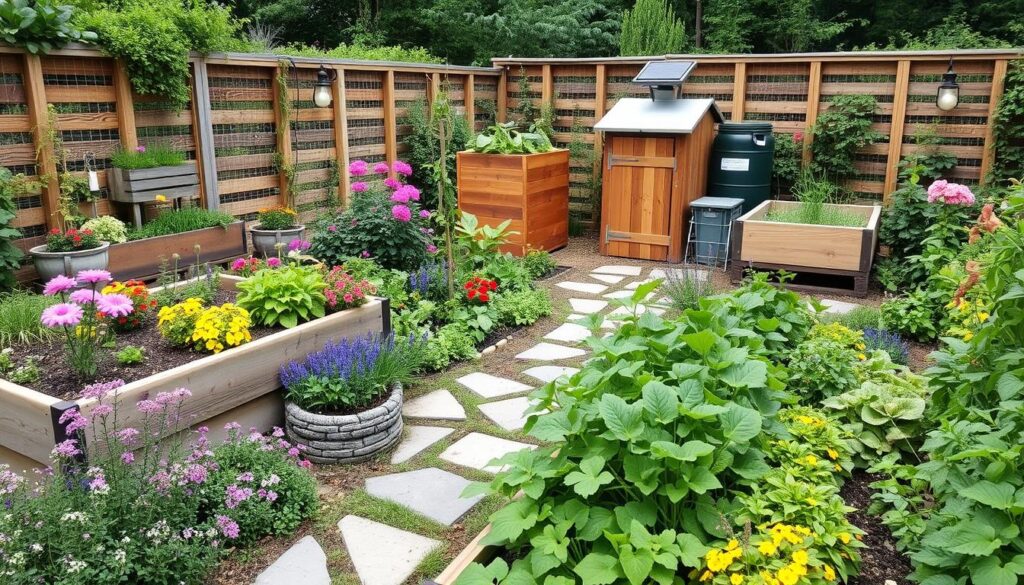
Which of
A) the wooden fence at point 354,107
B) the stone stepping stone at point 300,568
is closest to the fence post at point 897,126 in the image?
the wooden fence at point 354,107

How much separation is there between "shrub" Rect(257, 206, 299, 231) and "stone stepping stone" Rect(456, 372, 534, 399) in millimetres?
2513

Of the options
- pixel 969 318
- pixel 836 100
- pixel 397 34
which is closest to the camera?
Answer: pixel 969 318

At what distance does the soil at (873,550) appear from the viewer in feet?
6.57

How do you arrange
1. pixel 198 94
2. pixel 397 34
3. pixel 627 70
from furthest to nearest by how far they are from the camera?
1. pixel 397 34
2. pixel 627 70
3. pixel 198 94

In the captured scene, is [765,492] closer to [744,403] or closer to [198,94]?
[744,403]

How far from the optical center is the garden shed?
6.84m

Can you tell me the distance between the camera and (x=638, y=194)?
707 centimetres

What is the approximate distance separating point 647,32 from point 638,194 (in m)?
6.36

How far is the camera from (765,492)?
2.15 metres

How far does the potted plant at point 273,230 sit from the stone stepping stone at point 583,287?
2.18m

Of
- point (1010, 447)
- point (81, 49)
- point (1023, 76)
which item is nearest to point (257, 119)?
point (81, 49)

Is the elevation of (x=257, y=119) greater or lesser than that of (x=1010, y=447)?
greater

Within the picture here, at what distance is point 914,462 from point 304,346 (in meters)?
2.63

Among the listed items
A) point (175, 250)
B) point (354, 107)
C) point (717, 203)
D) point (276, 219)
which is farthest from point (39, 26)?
point (717, 203)
